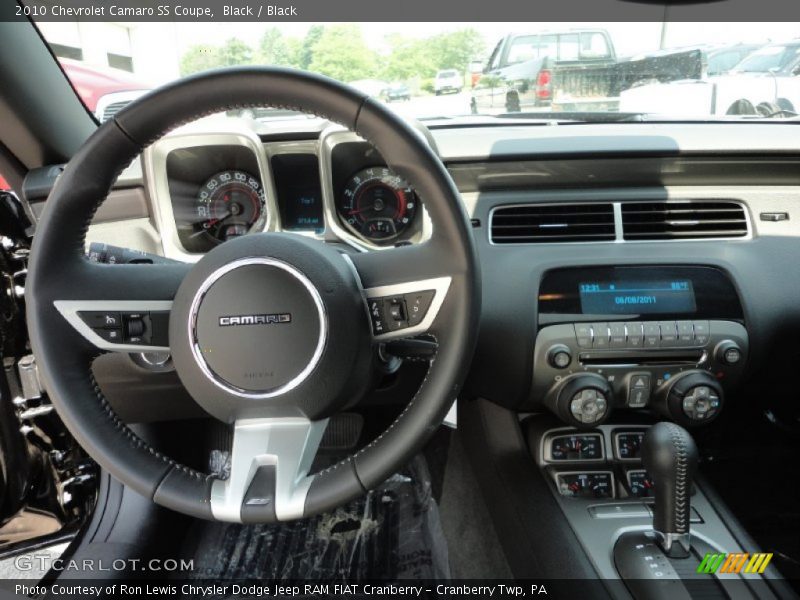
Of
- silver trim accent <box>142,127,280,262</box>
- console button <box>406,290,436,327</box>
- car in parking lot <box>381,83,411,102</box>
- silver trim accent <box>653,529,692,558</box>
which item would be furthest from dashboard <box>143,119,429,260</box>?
silver trim accent <box>653,529,692,558</box>

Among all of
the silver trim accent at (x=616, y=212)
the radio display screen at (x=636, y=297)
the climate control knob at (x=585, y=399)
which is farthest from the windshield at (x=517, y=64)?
the climate control knob at (x=585, y=399)

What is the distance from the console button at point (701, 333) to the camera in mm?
1825

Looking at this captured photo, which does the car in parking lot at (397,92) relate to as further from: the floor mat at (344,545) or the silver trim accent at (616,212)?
the floor mat at (344,545)

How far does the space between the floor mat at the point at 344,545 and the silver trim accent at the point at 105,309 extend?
109 cm

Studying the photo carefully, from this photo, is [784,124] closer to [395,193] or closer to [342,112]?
[395,193]

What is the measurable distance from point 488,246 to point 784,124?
958 mm

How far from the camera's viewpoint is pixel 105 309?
123cm

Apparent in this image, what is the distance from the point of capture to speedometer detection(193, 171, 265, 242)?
2004mm

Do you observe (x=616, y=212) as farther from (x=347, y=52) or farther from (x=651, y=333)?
(x=347, y=52)

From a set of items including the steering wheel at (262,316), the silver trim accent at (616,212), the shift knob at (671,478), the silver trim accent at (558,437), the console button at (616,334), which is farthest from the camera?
the silver trim accent at (558,437)

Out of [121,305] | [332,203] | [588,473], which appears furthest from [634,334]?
[121,305]

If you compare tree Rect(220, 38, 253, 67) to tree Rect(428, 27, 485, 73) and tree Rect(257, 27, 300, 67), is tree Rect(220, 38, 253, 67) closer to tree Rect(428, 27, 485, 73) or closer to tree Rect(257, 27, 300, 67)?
tree Rect(257, 27, 300, 67)

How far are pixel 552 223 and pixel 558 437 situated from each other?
0.62 m

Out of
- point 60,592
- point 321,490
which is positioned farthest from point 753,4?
point 60,592
